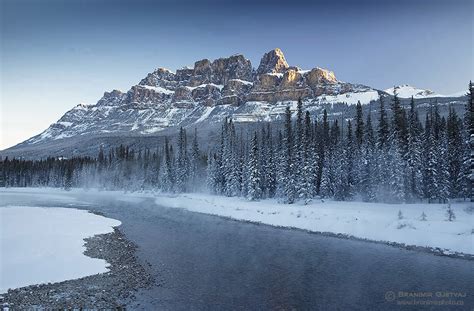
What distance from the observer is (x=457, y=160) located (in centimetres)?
5447

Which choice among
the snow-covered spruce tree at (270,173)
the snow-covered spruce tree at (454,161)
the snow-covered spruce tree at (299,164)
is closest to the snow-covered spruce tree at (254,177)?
the snow-covered spruce tree at (270,173)

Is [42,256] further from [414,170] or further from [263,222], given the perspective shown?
[414,170]

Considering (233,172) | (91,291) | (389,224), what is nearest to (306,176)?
(389,224)

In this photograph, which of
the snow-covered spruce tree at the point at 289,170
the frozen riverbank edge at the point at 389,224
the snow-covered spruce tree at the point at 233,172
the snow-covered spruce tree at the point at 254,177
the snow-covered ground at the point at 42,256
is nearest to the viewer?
the snow-covered ground at the point at 42,256

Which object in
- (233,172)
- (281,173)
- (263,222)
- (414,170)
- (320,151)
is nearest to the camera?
(263,222)

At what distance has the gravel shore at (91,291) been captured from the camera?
47.4ft

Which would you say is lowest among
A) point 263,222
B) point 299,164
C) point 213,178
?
point 263,222

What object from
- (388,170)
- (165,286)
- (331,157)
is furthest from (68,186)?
(165,286)

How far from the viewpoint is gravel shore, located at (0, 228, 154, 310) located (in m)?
14.4

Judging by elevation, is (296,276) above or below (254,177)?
below

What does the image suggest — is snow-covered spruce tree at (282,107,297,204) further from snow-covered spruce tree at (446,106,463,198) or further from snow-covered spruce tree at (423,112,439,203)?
snow-covered spruce tree at (446,106,463,198)

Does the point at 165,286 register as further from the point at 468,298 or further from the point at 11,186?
the point at 11,186

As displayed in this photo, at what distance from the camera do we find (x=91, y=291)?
53.5ft

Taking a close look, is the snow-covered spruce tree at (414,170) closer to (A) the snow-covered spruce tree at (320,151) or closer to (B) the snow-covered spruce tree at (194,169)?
(A) the snow-covered spruce tree at (320,151)
